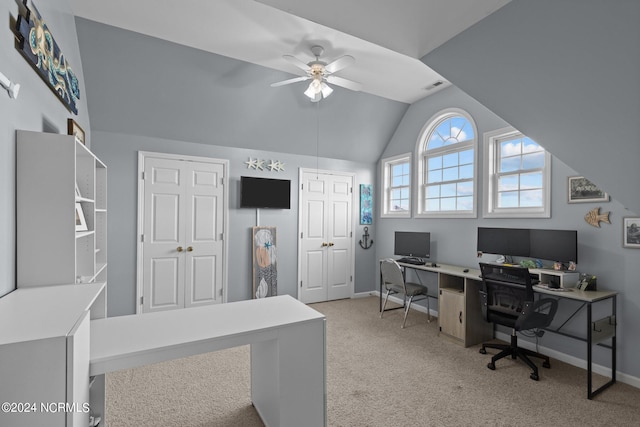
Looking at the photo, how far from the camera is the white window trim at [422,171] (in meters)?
3.96

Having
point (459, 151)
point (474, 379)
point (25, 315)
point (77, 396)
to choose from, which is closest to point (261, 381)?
point (77, 396)

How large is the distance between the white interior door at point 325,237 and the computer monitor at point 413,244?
1028 millimetres

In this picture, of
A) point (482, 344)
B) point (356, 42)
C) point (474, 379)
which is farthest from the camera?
point (482, 344)

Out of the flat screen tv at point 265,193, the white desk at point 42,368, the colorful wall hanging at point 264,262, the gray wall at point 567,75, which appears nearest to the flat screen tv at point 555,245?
the gray wall at point 567,75

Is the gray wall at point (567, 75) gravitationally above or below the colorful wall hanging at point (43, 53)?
below

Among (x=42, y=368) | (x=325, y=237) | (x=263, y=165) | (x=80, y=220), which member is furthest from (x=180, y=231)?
(x=42, y=368)

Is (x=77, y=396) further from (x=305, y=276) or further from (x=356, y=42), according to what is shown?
(x=305, y=276)

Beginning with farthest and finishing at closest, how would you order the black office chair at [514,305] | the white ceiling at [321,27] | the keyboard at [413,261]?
the keyboard at [413,261] < the black office chair at [514,305] < the white ceiling at [321,27]

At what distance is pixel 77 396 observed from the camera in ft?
3.60

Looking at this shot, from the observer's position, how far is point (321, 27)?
9.57ft

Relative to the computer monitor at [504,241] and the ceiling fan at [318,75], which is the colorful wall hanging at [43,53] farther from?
the computer monitor at [504,241]

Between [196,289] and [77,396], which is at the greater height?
[77,396]

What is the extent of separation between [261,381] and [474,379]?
1882mm

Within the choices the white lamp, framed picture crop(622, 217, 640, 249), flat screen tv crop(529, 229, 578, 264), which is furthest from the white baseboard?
the white lamp
